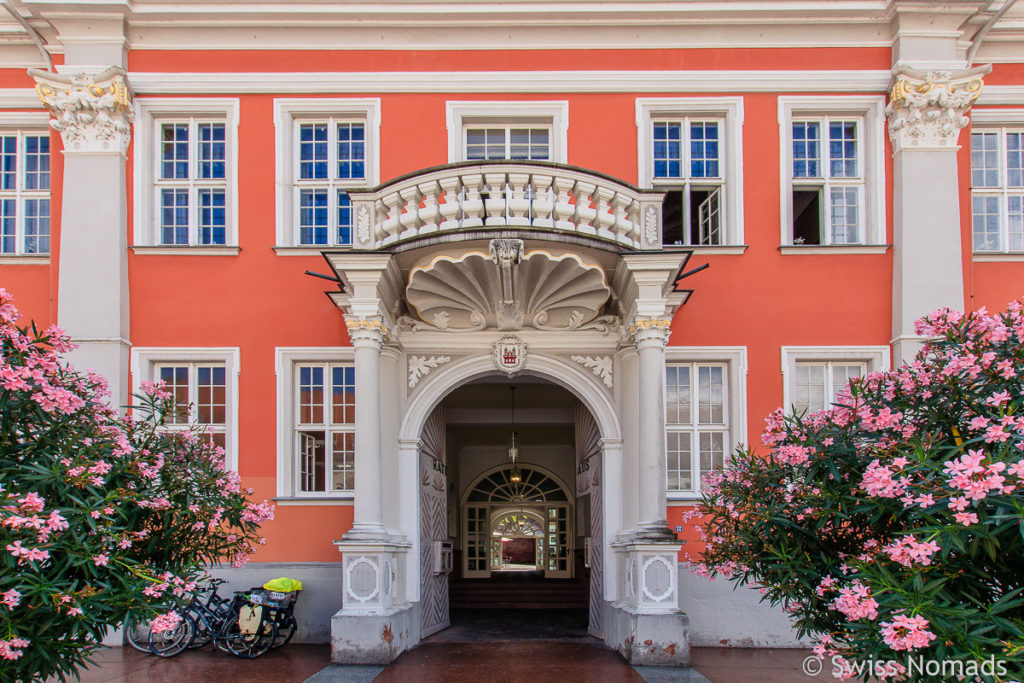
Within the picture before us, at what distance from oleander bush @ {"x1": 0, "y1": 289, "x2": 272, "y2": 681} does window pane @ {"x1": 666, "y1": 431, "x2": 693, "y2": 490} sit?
7.58 meters

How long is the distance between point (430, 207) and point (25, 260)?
662cm

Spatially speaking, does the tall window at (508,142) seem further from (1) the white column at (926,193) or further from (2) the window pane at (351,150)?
(1) the white column at (926,193)

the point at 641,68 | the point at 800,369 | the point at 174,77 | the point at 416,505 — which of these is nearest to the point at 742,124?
the point at 641,68

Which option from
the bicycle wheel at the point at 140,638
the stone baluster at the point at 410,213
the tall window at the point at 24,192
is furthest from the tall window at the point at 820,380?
the tall window at the point at 24,192

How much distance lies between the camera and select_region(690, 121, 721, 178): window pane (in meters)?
13.6

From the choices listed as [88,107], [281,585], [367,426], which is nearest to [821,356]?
[367,426]

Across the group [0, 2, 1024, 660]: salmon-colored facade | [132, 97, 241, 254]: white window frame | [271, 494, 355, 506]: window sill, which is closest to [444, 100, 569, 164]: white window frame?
[0, 2, 1024, 660]: salmon-colored facade

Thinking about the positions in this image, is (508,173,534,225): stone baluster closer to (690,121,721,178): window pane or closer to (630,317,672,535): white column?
(630,317,672,535): white column

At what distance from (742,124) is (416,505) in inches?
290

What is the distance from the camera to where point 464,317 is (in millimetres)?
12477

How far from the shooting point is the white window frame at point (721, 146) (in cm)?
1323

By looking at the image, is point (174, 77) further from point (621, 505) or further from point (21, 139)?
point (621, 505)

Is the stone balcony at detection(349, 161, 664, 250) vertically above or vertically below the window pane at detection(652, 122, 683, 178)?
below

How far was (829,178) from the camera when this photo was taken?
13438 mm
